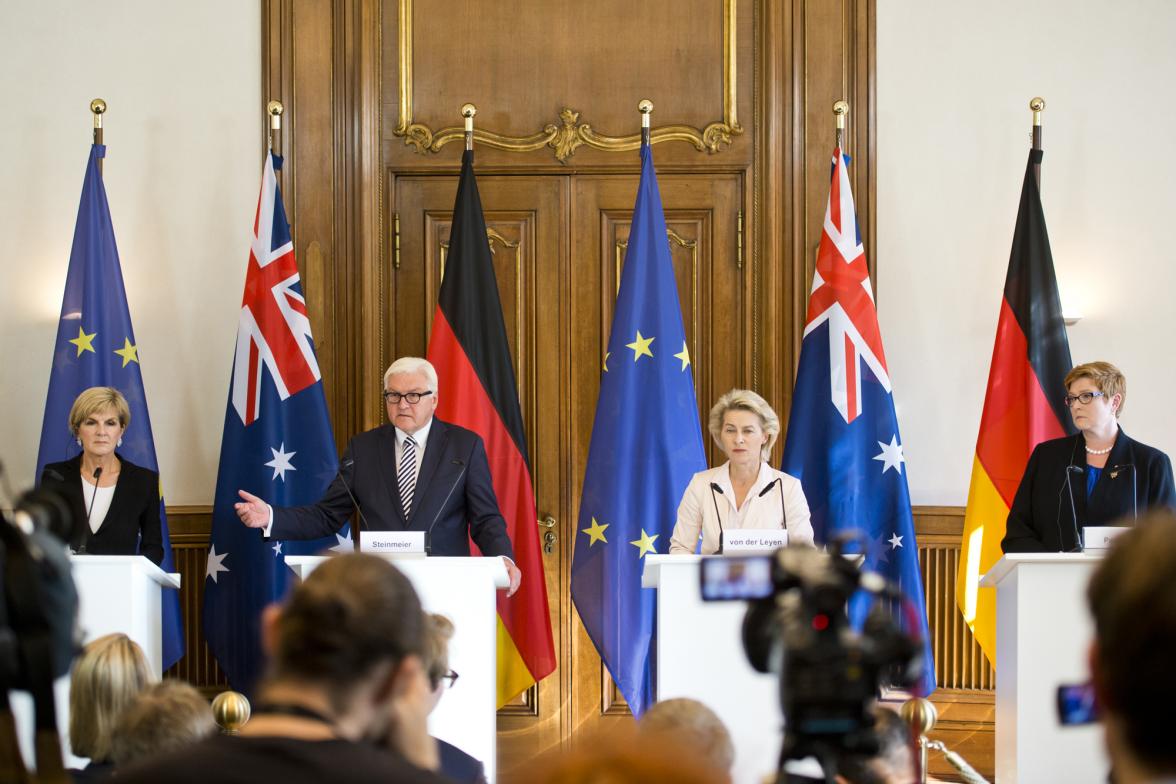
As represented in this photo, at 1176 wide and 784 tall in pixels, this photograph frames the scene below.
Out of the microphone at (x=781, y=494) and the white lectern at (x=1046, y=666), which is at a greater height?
the microphone at (x=781, y=494)

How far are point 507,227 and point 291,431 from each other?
4.73 ft

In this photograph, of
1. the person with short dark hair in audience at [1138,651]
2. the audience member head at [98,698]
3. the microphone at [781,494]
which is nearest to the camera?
the person with short dark hair in audience at [1138,651]

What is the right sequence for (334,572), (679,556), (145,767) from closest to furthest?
1. (145,767)
2. (334,572)
3. (679,556)

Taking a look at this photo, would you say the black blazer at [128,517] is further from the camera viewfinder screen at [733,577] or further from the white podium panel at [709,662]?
the camera viewfinder screen at [733,577]

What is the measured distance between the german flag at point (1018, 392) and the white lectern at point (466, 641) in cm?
241

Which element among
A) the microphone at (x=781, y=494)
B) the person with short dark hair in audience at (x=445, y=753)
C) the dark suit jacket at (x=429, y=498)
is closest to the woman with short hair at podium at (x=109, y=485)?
the dark suit jacket at (x=429, y=498)

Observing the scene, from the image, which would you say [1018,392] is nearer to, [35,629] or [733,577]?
[733,577]

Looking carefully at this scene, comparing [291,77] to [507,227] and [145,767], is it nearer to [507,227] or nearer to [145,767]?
[507,227]

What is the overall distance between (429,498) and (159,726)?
113 inches

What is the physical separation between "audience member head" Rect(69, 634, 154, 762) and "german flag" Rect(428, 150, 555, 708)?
130 inches

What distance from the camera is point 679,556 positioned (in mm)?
4500

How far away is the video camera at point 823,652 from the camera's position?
1.74 meters

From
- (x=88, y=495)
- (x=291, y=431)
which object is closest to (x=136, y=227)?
(x=291, y=431)

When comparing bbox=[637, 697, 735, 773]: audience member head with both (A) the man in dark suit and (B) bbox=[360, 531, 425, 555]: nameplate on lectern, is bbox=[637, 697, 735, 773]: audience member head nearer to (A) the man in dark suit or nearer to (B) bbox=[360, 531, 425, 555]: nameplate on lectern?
(B) bbox=[360, 531, 425, 555]: nameplate on lectern
